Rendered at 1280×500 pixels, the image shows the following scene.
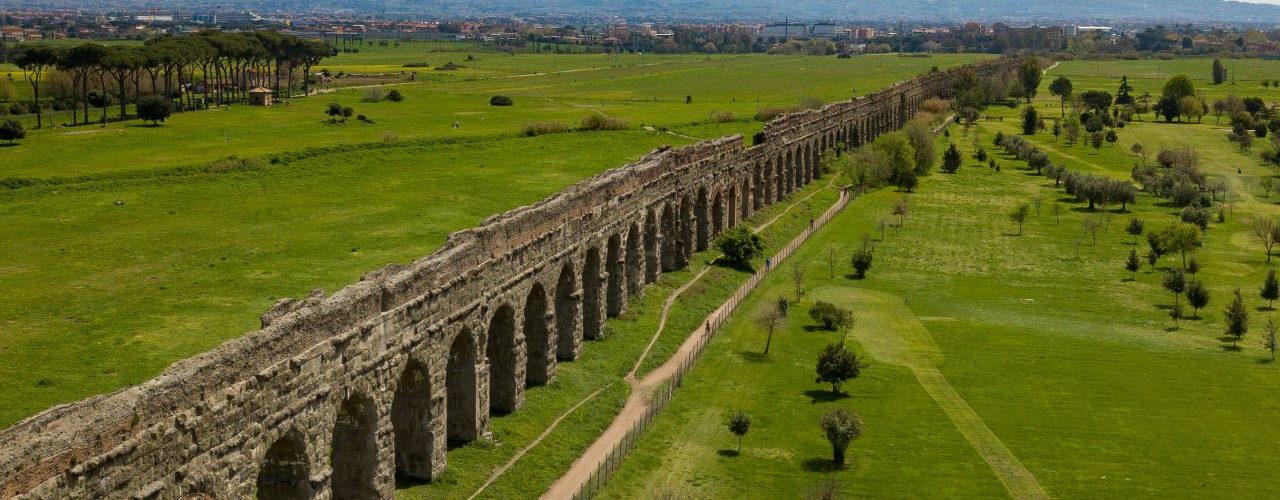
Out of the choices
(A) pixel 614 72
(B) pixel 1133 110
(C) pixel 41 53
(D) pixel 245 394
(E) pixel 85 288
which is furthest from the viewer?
(A) pixel 614 72

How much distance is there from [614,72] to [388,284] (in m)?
164

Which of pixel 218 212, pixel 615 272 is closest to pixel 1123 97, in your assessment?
pixel 218 212

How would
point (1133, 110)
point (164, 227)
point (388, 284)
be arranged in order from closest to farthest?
point (388, 284) → point (164, 227) → point (1133, 110)

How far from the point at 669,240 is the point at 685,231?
136 cm

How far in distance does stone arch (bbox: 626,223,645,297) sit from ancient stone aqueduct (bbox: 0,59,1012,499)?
0.05 m

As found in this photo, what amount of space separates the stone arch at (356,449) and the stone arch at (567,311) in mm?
13153

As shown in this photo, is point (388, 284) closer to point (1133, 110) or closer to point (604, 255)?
point (604, 255)

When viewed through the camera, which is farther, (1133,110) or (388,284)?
(1133,110)

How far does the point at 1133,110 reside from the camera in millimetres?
140750

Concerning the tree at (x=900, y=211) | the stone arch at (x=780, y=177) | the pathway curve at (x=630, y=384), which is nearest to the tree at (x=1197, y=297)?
the pathway curve at (x=630, y=384)

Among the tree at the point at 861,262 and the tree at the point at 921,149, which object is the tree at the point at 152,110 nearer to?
the tree at the point at 921,149

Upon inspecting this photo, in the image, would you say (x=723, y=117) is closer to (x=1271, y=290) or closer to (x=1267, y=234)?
(x=1267, y=234)

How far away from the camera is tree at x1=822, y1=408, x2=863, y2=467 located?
33656 mm

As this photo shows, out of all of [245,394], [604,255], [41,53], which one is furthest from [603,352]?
[41,53]
